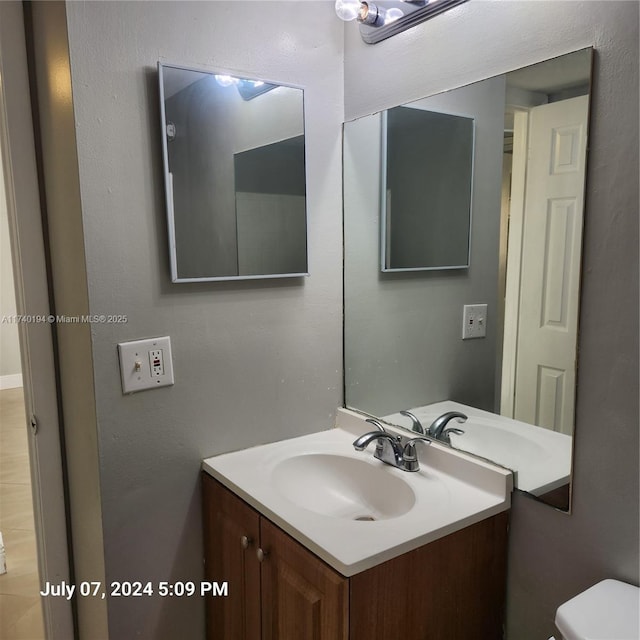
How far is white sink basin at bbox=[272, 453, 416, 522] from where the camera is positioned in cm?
131

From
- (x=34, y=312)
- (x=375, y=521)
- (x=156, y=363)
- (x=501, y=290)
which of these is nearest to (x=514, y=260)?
(x=501, y=290)

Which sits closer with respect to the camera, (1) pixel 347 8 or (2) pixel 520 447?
(2) pixel 520 447

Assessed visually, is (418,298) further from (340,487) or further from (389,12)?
(389,12)

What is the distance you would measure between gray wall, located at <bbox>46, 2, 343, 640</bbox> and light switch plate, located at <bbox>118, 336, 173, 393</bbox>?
0.06 ft

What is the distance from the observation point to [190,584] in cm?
142

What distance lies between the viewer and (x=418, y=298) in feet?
4.76

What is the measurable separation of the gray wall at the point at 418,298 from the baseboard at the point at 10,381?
13.6ft

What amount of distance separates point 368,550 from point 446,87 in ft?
3.38

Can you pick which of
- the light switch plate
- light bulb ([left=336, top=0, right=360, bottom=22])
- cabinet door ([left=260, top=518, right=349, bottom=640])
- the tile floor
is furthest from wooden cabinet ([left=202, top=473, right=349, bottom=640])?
light bulb ([left=336, top=0, right=360, bottom=22])

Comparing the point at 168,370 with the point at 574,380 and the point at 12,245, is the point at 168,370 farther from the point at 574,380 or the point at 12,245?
the point at 574,380

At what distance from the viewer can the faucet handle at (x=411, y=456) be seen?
1.31 metres

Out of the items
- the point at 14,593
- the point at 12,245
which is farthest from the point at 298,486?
the point at 14,593

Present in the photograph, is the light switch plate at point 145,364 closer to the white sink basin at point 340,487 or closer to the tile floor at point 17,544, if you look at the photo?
the white sink basin at point 340,487

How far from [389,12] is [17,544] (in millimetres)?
2598
